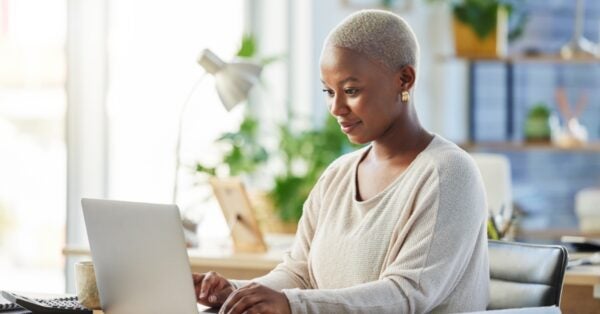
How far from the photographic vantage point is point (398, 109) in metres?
2.35

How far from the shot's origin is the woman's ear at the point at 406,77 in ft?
7.64

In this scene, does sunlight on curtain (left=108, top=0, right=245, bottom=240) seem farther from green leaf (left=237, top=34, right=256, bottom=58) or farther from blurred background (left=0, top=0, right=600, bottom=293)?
green leaf (left=237, top=34, right=256, bottom=58)

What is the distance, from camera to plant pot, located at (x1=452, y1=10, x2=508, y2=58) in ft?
21.6

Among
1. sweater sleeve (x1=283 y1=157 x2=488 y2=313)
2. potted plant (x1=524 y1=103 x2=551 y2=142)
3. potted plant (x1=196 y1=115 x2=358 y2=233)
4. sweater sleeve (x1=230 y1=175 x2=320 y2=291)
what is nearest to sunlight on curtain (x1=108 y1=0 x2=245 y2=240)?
potted plant (x1=196 y1=115 x2=358 y2=233)

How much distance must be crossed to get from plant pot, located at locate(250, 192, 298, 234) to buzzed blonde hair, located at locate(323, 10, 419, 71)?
2.42 meters

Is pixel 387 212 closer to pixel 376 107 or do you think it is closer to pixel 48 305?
pixel 376 107

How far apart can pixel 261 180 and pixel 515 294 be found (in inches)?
132

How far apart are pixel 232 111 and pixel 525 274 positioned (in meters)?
3.29

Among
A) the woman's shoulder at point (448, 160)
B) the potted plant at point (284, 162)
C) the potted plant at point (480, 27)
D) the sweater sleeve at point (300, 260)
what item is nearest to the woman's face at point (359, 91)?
the woman's shoulder at point (448, 160)

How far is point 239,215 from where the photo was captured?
151 inches

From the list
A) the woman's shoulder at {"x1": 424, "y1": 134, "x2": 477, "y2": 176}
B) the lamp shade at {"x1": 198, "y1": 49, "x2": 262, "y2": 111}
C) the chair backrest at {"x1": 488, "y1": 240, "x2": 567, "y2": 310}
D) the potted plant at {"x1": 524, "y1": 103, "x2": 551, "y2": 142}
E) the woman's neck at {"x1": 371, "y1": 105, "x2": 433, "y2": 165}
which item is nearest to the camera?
the woman's shoulder at {"x1": 424, "y1": 134, "x2": 477, "y2": 176}

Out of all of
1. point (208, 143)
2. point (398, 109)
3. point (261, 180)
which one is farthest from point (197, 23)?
point (398, 109)

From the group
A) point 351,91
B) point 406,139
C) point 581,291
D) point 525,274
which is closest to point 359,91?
point 351,91

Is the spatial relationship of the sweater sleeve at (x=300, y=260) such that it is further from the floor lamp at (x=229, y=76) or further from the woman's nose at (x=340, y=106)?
the floor lamp at (x=229, y=76)
